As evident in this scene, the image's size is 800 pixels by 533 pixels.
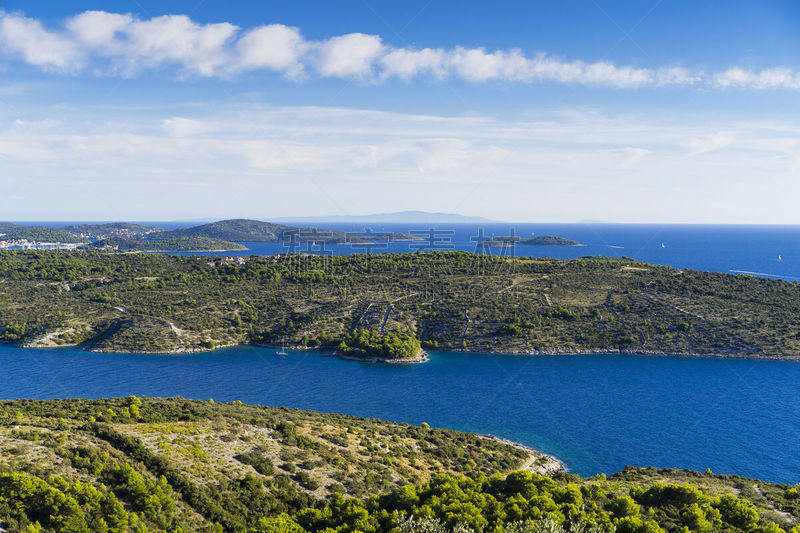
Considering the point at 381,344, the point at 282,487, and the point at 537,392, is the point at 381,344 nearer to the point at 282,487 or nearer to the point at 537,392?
the point at 537,392

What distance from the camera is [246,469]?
22547 millimetres

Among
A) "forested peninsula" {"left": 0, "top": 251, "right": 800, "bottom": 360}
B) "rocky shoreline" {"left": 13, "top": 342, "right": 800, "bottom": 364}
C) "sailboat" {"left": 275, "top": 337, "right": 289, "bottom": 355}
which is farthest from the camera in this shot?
"forested peninsula" {"left": 0, "top": 251, "right": 800, "bottom": 360}

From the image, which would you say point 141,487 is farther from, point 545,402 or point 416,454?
point 545,402

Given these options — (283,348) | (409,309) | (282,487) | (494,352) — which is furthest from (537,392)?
(283,348)

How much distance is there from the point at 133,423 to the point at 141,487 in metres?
8.01

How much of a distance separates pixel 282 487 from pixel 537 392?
32477 millimetres

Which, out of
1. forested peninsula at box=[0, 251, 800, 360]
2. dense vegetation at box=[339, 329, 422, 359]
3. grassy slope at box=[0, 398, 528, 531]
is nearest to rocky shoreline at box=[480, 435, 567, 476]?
grassy slope at box=[0, 398, 528, 531]

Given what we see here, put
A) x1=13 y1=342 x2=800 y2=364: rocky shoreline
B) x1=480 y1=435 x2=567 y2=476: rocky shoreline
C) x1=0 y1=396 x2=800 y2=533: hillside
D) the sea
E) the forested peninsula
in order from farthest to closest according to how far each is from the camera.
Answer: the forested peninsula, x1=13 y1=342 x2=800 y2=364: rocky shoreline, the sea, x1=480 y1=435 x2=567 y2=476: rocky shoreline, x1=0 y1=396 x2=800 y2=533: hillside

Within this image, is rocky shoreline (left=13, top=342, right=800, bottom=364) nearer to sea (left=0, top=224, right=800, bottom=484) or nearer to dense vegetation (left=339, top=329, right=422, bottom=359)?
dense vegetation (left=339, top=329, right=422, bottom=359)

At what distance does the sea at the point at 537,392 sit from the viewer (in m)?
34.8

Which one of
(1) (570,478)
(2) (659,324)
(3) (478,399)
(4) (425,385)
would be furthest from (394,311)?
(1) (570,478)

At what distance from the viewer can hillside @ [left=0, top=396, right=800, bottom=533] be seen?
16.6 metres

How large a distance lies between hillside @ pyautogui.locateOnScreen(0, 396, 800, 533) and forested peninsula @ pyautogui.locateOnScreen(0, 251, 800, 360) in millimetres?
33412

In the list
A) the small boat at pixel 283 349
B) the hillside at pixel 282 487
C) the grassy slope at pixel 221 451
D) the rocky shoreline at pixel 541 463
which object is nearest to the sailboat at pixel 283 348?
the small boat at pixel 283 349
